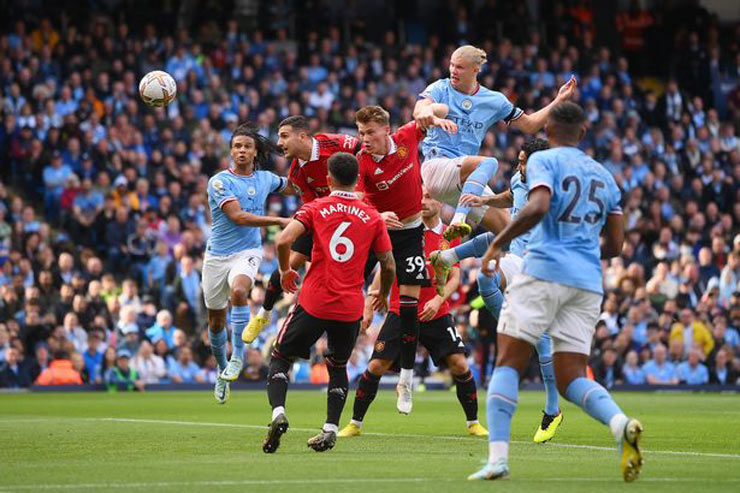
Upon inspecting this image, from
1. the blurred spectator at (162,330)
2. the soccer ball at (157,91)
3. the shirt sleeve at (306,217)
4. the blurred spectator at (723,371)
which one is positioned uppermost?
the soccer ball at (157,91)

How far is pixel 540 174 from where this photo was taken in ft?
30.0

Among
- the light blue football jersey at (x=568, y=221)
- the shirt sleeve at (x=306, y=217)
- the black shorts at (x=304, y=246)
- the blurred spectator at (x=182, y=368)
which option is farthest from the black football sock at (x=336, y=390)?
the blurred spectator at (x=182, y=368)

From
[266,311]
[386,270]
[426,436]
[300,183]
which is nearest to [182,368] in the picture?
[266,311]

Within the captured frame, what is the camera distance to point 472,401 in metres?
13.9

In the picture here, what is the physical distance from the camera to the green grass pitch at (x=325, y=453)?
29.4 feet

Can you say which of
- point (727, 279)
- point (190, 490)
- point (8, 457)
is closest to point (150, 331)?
point (727, 279)

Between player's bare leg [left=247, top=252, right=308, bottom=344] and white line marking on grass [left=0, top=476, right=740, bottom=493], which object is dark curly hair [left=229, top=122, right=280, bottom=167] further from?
white line marking on grass [left=0, top=476, right=740, bottom=493]

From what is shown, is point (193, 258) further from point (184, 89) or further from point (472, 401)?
point (472, 401)

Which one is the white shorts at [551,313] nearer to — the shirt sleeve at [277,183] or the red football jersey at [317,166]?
the red football jersey at [317,166]

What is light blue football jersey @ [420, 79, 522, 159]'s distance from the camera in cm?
1384

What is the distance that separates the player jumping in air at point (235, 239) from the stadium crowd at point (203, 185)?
26.7ft

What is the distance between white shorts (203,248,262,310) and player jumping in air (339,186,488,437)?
2.26 meters

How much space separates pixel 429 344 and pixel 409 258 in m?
1.32

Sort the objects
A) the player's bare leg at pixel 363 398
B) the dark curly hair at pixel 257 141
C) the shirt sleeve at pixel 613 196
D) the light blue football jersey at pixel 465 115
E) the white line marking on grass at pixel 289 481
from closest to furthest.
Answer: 1. the white line marking on grass at pixel 289 481
2. the shirt sleeve at pixel 613 196
3. the player's bare leg at pixel 363 398
4. the light blue football jersey at pixel 465 115
5. the dark curly hair at pixel 257 141
